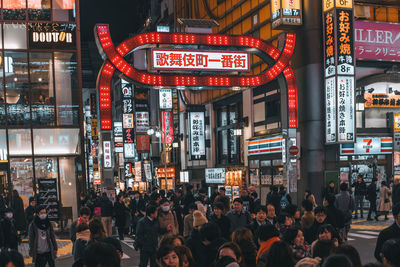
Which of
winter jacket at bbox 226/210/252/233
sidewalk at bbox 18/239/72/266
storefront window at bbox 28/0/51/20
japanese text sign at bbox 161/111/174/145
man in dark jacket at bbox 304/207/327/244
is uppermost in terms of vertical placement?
storefront window at bbox 28/0/51/20

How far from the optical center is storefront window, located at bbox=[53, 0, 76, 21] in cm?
2578

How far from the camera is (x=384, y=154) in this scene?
2945cm

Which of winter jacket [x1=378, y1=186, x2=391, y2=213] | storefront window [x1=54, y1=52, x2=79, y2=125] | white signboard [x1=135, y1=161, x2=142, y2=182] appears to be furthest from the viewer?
white signboard [x1=135, y1=161, x2=142, y2=182]

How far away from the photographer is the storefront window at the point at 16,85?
25.3 m

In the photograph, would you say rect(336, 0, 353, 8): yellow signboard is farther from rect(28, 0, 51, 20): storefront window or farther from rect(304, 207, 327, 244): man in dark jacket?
rect(304, 207, 327, 244): man in dark jacket

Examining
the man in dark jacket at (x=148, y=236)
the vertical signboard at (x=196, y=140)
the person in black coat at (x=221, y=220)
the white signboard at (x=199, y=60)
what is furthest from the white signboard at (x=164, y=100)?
the person in black coat at (x=221, y=220)

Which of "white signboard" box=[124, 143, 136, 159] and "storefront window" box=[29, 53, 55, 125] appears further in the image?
"white signboard" box=[124, 143, 136, 159]

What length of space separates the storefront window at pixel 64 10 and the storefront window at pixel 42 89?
205 centimetres

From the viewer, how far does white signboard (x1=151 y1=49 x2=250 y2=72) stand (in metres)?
21.5

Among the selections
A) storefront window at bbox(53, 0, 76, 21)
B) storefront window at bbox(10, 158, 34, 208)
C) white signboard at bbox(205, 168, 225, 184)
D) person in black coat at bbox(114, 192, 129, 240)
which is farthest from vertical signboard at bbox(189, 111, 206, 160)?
person in black coat at bbox(114, 192, 129, 240)

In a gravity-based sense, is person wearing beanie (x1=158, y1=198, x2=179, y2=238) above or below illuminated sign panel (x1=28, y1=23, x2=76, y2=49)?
below

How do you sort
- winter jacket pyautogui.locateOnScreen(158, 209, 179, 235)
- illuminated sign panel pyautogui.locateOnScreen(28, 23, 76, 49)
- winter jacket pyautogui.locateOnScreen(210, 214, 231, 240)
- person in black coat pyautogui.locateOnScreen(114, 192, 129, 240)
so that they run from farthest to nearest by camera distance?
illuminated sign panel pyautogui.locateOnScreen(28, 23, 76, 49) < person in black coat pyautogui.locateOnScreen(114, 192, 129, 240) < winter jacket pyautogui.locateOnScreen(158, 209, 179, 235) < winter jacket pyautogui.locateOnScreen(210, 214, 231, 240)

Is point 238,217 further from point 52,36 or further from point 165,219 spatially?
point 52,36

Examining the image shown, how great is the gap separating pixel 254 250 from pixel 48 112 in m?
20.5
